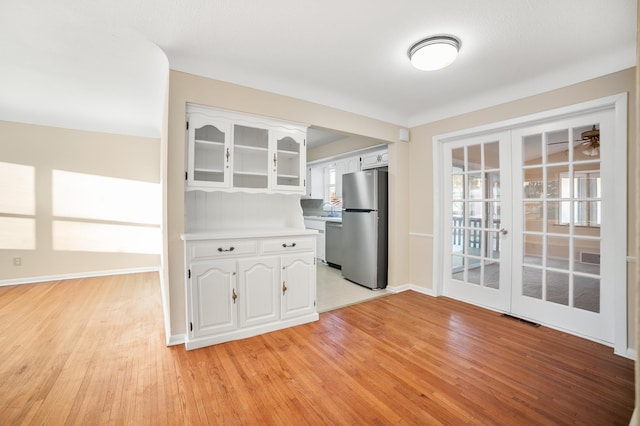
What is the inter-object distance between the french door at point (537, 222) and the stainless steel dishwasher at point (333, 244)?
192 centimetres

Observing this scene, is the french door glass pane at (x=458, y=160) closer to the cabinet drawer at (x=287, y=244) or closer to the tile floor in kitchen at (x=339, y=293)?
the tile floor in kitchen at (x=339, y=293)

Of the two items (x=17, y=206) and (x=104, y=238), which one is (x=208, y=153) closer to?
(x=104, y=238)

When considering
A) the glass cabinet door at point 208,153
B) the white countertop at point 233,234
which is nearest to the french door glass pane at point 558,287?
the white countertop at point 233,234

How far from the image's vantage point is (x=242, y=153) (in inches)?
106

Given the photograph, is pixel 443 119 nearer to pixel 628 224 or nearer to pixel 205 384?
pixel 628 224

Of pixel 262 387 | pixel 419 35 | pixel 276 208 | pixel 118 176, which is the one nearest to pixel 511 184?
pixel 419 35

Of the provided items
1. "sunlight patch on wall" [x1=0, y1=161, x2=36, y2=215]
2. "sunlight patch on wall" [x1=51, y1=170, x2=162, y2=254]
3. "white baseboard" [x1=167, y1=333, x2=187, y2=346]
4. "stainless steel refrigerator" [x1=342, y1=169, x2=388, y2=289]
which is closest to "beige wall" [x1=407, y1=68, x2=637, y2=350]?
"stainless steel refrigerator" [x1=342, y1=169, x2=388, y2=289]

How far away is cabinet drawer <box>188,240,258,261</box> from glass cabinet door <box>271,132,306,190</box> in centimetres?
70

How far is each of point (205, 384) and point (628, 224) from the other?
140 inches

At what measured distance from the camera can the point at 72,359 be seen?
7.04ft

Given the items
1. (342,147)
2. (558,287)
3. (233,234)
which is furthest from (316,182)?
(558,287)

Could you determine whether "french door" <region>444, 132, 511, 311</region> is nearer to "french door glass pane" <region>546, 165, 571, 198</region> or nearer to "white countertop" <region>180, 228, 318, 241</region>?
"french door glass pane" <region>546, 165, 571, 198</region>

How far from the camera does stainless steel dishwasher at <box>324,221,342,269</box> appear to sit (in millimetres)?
5055

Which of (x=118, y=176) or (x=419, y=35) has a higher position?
(x=419, y=35)
